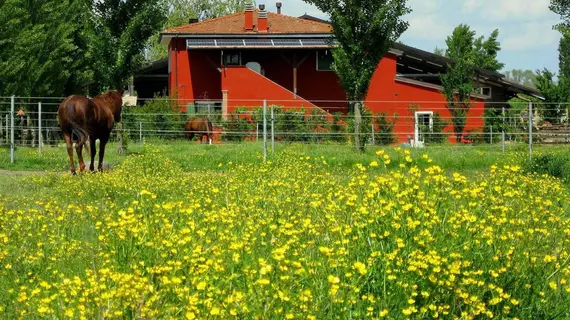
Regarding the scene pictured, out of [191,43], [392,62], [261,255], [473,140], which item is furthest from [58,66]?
[261,255]

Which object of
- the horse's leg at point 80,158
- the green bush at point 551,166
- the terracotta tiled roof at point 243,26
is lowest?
the green bush at point 551,166

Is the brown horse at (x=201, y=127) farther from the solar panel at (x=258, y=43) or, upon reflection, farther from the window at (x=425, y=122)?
the solar panel at (x=258, y=43)

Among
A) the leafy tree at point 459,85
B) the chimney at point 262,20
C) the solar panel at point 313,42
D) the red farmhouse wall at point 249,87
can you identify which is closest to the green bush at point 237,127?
the red farmhouse wall at point 249,87

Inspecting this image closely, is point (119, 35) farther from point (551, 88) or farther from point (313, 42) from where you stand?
point (551, 88)

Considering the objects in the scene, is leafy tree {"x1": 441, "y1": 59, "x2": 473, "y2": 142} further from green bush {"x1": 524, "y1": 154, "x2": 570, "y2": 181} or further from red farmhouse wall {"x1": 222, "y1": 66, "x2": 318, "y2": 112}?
green bush {"x1": 524, "y1": 154, "x2": 570, "y2": 181}

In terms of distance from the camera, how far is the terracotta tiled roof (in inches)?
1725

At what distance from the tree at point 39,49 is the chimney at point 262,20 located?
27.7ft

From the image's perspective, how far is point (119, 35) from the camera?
29.3m

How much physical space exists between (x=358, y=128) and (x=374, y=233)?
1944 cm

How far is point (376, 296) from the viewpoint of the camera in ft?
18.7

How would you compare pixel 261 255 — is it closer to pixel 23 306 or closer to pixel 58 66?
pixel 23 306

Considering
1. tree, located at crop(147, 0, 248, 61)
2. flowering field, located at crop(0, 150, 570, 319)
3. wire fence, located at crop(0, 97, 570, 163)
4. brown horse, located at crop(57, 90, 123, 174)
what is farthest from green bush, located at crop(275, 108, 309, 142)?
tree, located at crop(147, 0, 248, 61)

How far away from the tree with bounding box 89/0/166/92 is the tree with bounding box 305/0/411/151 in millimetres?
5321

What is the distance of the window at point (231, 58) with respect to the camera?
4341cm
